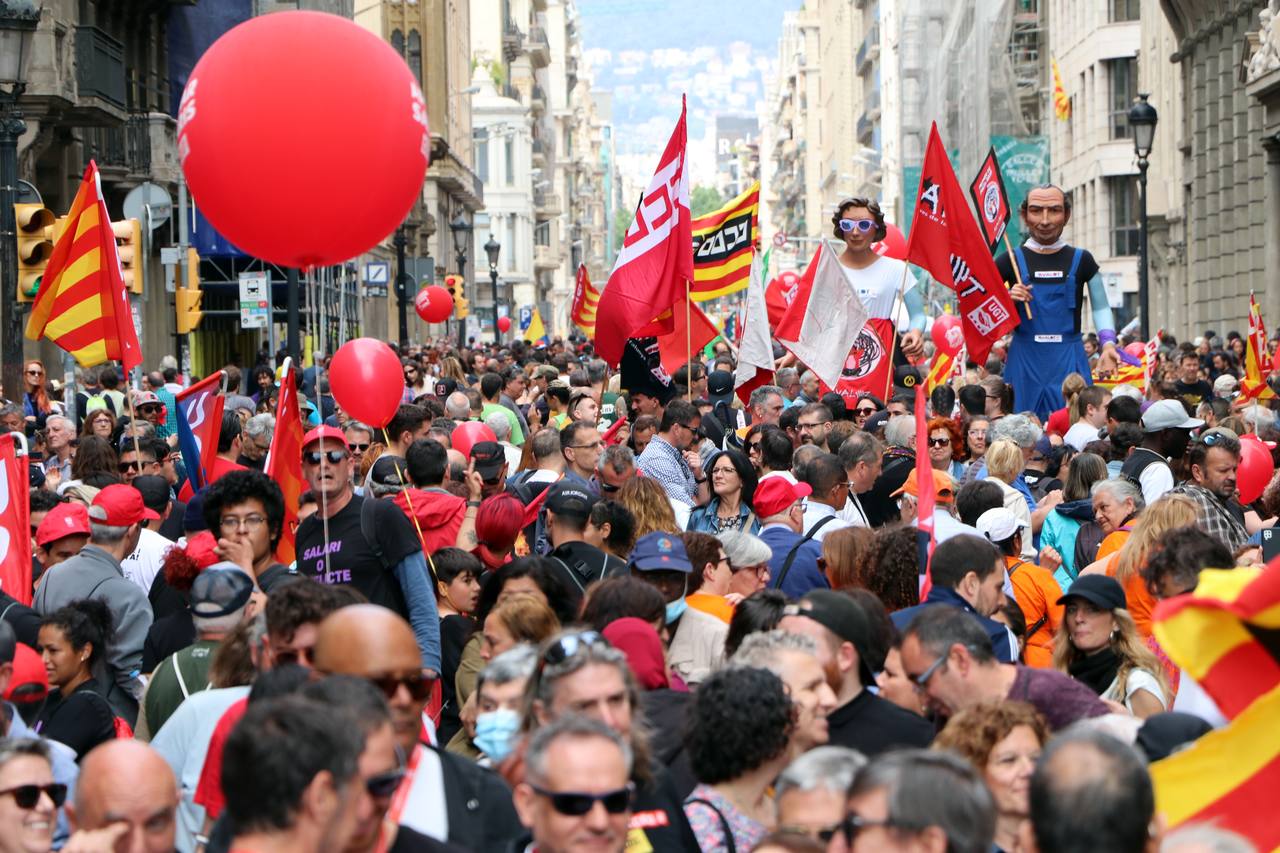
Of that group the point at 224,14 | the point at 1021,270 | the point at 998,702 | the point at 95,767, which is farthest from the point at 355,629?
the point at 224,14

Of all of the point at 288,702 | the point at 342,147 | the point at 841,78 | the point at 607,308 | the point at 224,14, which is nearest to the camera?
the point at 288,702

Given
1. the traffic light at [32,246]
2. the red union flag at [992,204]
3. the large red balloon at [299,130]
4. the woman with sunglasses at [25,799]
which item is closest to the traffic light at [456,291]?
the red union flag at [992,204]

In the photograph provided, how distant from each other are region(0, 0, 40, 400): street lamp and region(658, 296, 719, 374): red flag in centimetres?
479

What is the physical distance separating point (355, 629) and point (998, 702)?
1.71 meters

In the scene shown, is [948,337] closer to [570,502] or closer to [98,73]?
[570,502]

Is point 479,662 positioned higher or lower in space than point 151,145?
lower

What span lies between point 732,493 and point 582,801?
19.5 feet

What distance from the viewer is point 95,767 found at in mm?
4852

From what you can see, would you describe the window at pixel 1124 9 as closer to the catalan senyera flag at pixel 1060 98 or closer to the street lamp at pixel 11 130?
the catalan senyera flag at pixel 1060 98

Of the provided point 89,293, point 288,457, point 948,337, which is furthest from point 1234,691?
point 948,337

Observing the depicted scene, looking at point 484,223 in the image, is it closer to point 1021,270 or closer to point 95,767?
point 1021,270

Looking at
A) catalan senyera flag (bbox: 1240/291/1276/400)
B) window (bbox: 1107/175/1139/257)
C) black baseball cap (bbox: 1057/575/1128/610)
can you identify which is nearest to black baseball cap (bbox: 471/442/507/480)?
black baseball cap (bbox: 1057/575/1128/610)

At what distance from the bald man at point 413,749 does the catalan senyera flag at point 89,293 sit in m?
7.76

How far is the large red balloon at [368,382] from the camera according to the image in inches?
425
